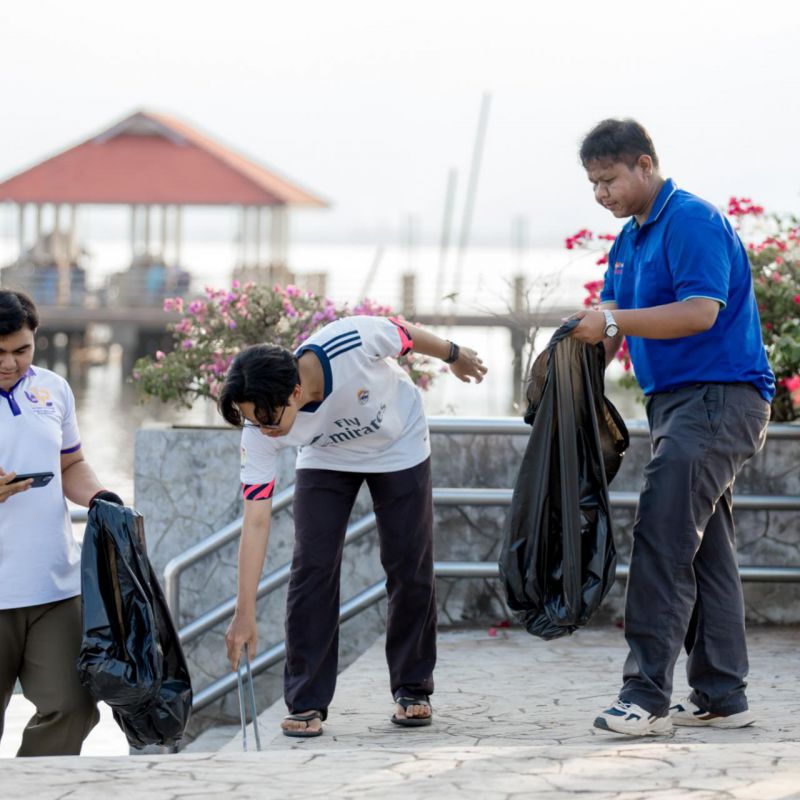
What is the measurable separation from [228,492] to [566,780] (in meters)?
3.05

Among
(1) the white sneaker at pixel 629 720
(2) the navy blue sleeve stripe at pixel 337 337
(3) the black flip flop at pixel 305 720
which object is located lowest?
(3) the black flip flop at pixel 305 720

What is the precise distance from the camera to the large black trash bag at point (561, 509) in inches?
161

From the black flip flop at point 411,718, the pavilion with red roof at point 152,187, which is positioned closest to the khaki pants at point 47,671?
the black flip flop at point 411,718

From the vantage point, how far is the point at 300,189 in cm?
3559

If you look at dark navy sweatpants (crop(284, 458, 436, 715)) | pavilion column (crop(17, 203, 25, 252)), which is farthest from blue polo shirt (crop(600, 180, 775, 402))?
pavilion column (crop(17, 203, 25, 252))

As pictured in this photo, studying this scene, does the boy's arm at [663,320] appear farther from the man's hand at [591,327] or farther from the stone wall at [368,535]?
the stone wall at [368,535]

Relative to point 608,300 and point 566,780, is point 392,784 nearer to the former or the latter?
point 566,780

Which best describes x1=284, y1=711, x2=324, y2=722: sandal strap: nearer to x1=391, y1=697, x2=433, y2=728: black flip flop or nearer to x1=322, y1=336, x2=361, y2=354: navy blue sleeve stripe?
x1=391, y1=697, x2=433, y2=728: black flip flop

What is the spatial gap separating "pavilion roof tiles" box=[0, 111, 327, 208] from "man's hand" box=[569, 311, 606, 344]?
94.2 feet

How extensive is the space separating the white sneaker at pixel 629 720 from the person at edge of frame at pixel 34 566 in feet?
4.34

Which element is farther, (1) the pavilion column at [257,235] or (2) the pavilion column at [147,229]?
(2) the pavilion column at [147,229]

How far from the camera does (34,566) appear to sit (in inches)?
154

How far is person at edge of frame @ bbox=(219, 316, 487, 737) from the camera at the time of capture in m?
4.12

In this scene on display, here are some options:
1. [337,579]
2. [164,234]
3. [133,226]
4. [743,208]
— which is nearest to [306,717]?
[337,579]
